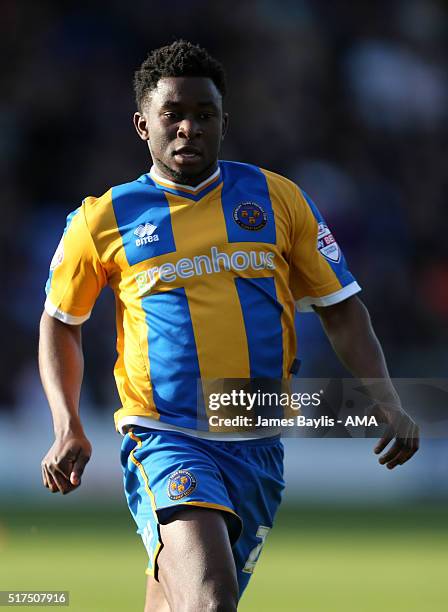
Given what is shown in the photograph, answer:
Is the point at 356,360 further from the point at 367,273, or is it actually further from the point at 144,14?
the point at 144,14

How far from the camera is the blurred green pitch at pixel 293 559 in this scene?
273 inches

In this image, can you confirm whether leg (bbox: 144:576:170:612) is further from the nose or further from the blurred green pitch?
the blurred green pitch

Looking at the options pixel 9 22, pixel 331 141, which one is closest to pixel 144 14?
pixel 9 22

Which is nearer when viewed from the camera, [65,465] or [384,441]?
[65,465]

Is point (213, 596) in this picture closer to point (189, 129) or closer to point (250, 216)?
point (250, 216)

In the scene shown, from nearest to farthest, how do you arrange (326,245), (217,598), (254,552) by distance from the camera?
(217,598), (254,552), (326,245)

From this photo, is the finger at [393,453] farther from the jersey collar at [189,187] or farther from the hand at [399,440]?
the jersey collar at [189,187]

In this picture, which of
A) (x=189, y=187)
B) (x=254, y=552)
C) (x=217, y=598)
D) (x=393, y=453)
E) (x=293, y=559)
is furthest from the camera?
(x=293, y=559)

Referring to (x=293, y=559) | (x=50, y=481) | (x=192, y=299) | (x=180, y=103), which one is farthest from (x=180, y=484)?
(x=293, y=559)

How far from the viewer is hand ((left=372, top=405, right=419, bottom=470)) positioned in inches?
169

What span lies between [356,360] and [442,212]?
10983 mm

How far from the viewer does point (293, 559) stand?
28.1 feet

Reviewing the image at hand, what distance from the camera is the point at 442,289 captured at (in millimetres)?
14211

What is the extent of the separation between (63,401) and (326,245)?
1145mm
